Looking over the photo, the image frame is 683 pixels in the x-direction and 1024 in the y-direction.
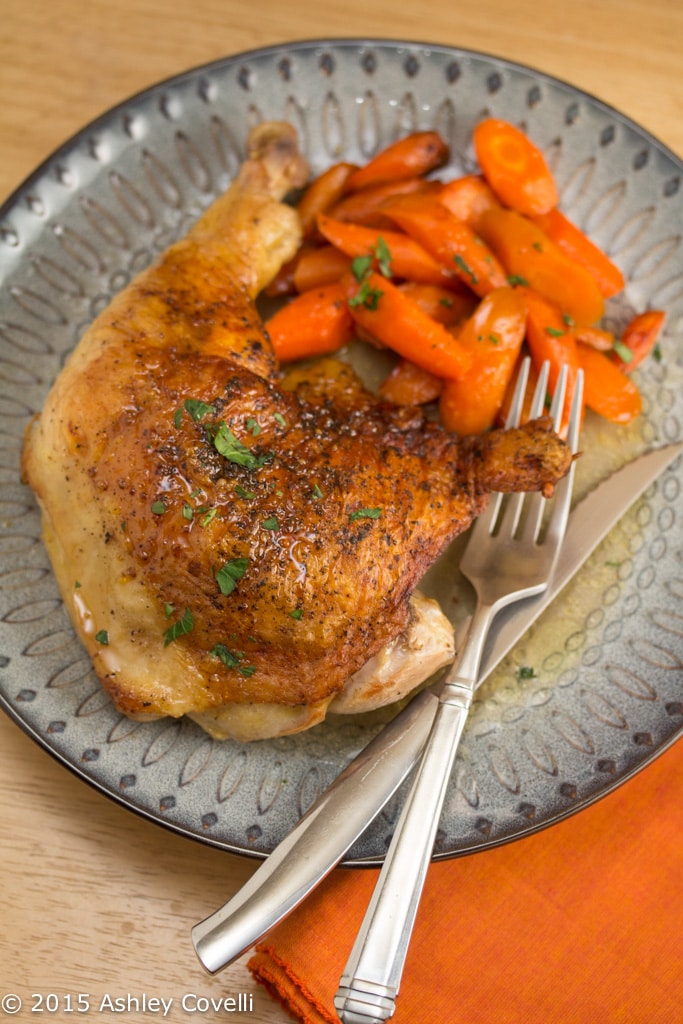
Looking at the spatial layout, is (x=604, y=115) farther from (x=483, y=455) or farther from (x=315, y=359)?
(x=483, y=455)

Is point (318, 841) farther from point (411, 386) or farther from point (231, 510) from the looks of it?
point (411, 386)

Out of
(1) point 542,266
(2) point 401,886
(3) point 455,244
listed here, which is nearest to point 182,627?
(2) point 401,886

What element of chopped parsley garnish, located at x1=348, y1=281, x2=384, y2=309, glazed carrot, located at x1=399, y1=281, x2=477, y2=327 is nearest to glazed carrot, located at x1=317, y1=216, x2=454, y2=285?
glazed carrot, located at x1=399, y1=281, x2=477, y2=327

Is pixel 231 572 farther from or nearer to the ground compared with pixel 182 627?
farther from the ground

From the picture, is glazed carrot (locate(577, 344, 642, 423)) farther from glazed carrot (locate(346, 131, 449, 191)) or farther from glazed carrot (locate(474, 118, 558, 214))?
glazed carrot (locate(346, 131, 449, 191))

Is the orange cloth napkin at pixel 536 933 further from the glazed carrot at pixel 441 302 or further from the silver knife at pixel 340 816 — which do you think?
the glazed carrot at pixel 441 302

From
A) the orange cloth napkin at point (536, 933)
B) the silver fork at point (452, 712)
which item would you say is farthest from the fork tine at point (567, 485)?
the orange cloth napkin at point (536, 933)
